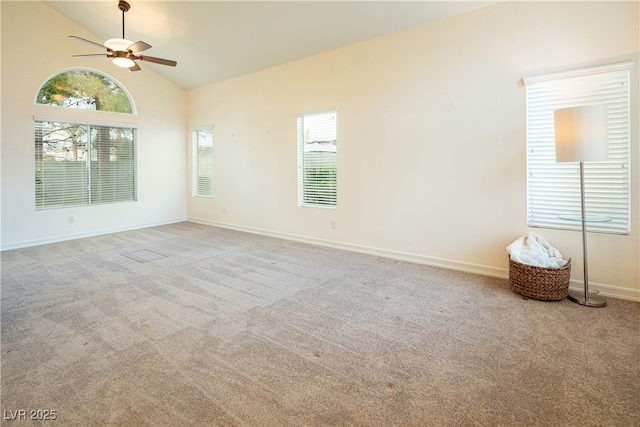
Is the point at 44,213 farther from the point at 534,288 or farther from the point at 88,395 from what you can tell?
the point at 534,288

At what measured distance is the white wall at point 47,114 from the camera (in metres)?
5.04

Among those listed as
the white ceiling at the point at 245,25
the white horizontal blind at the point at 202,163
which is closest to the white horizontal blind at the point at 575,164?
the white ceiling at the point at 245,25

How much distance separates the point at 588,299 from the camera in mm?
2953

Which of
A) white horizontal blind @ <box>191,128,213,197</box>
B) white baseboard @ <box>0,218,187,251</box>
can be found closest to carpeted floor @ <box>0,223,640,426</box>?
white baseboard @ <box>0,218,187,251</box>

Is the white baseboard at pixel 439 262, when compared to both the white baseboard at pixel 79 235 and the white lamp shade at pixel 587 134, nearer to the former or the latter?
the white lamp shade at pixel 587 134

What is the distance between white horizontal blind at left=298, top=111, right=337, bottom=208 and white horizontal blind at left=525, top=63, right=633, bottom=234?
2638mm

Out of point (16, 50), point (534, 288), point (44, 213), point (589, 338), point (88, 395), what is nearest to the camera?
point (88, 395)

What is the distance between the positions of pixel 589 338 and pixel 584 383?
663 millimetres

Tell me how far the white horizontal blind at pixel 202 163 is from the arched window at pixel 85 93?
1421 millimetres

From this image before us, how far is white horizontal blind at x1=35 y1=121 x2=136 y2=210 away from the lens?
5.51 meters

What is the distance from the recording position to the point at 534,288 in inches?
118

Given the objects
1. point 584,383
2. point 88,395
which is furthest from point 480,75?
point 88,395

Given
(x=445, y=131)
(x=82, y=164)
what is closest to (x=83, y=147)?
(x=82, y=164)

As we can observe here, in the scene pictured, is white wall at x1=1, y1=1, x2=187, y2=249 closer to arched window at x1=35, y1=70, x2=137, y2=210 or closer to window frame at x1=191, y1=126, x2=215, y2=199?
arched window at x1=35, y1=70, x2=137, y2=210
